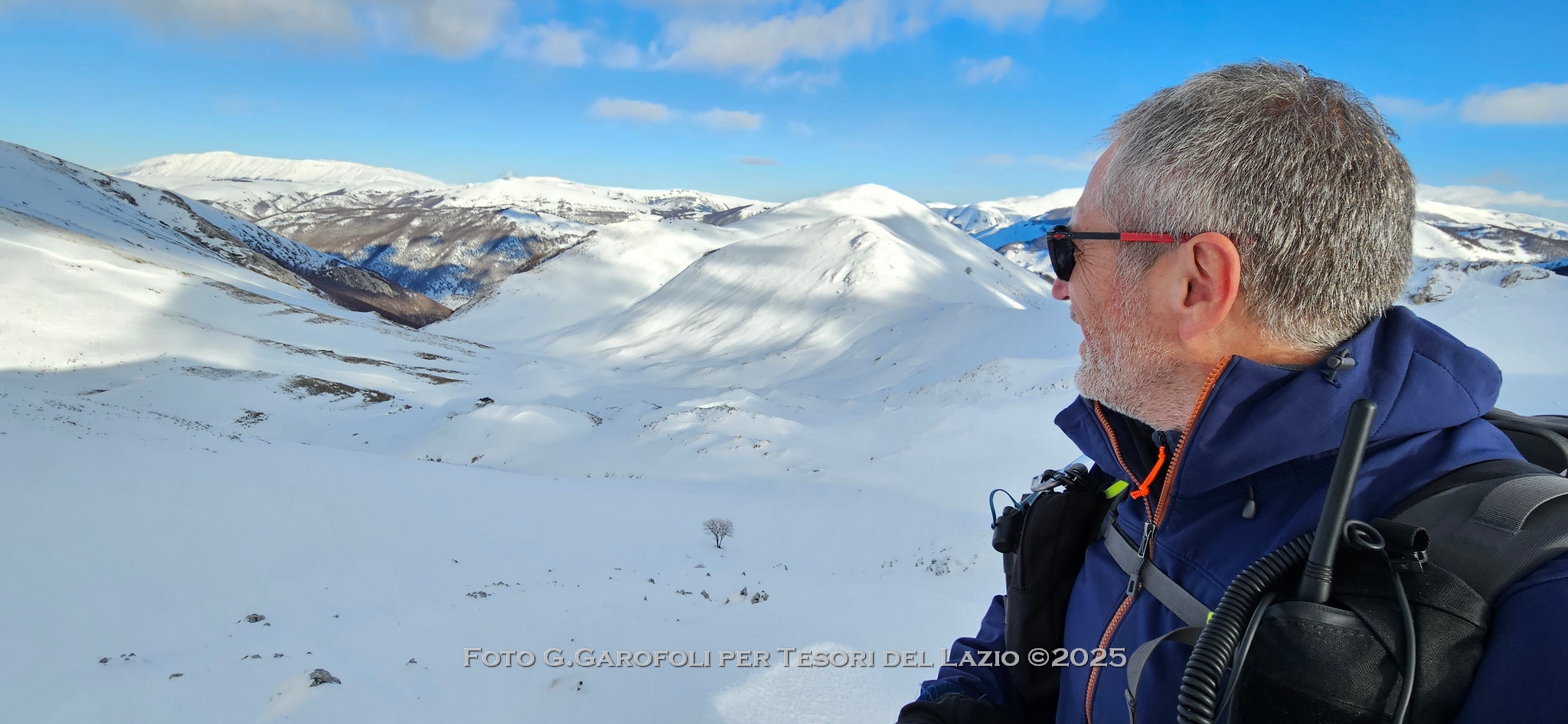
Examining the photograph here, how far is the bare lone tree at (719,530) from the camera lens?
1198 cm

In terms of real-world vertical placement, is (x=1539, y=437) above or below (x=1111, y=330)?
below

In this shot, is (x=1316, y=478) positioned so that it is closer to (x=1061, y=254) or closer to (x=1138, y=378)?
(x=1138, y=378)

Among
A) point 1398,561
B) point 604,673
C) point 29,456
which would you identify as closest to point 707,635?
point 604,673

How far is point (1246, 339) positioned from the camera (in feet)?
5.02

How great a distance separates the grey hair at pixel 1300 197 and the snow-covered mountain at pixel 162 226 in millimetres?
66880

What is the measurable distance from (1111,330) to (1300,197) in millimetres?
503

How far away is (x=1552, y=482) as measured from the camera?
102 cm

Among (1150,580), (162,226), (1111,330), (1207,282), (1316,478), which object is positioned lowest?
(1150,580)

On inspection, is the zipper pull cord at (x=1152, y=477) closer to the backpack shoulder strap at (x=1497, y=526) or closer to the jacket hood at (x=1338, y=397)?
the jacket hood at (x=1338, y=397)

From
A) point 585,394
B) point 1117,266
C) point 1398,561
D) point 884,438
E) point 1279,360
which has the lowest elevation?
point 585,394

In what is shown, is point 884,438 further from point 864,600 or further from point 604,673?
point 604,673

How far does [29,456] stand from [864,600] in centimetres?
1287

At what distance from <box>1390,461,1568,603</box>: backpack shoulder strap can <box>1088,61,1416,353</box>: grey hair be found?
0.46 meters

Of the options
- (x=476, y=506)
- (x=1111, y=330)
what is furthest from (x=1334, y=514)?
(x=476, y=506)
